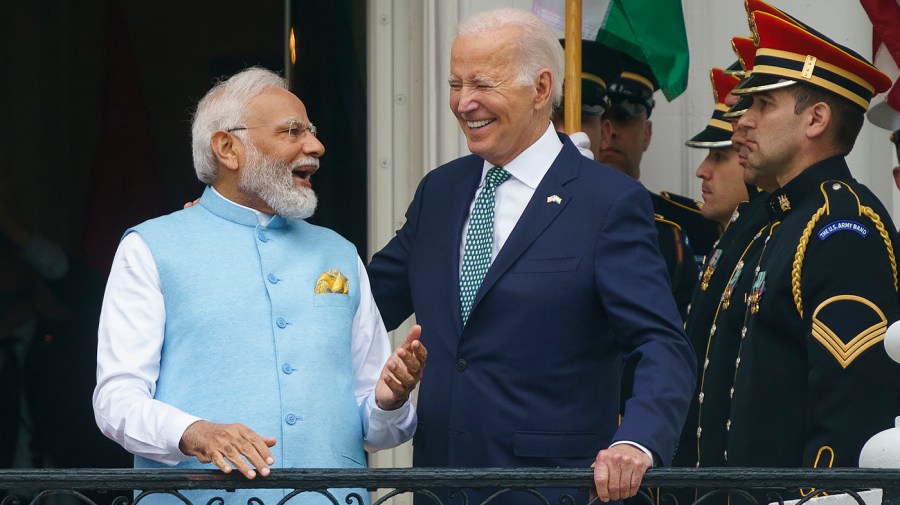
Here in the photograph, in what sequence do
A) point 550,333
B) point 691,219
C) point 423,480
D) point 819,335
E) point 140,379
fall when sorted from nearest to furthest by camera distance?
point 423,480
point 140,379
point 550,333
point 819,335
point 691,219

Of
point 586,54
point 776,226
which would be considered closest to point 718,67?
point 586,54

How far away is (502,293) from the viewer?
4125 mm

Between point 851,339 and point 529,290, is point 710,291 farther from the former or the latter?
point 529,290

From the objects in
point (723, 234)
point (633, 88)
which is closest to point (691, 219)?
point (633, 88)

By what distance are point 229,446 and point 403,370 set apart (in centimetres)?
46

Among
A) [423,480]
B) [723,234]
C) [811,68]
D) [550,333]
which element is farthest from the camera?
[723,234]

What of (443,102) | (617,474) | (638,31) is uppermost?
(638,31)

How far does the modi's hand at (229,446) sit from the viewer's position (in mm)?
3578

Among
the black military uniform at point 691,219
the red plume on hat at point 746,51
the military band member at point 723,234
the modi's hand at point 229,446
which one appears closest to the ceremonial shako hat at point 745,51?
the red plume on hat at point 746,51

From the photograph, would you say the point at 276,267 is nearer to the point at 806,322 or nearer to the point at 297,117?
the point at 297,117

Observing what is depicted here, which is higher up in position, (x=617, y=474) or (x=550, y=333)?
(x=550, y=333)

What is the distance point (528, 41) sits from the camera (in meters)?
4.34

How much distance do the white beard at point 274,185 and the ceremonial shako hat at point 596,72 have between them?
2.09 metres

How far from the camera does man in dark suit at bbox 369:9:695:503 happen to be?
13.3ft
